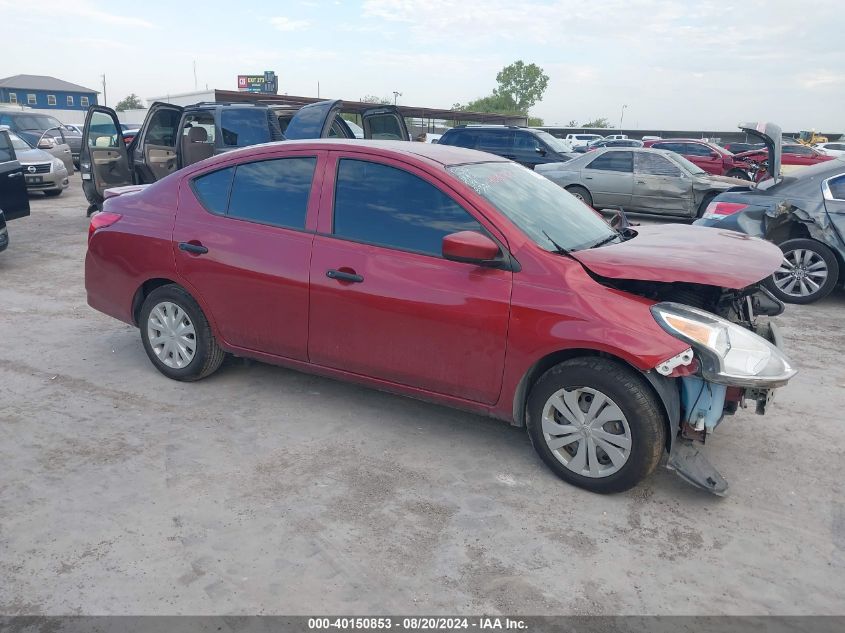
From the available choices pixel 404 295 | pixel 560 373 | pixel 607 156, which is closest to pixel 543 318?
pixel 560 373

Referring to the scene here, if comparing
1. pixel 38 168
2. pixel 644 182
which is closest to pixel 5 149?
pixel 38 168

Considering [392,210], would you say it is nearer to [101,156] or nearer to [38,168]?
[101,156]

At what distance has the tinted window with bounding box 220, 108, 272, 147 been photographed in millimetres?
9766

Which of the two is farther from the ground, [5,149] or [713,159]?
[713,159]

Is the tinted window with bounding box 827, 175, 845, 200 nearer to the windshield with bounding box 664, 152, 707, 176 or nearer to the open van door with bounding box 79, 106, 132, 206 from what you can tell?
the windshield with bounding box 664, 152, 707, 176

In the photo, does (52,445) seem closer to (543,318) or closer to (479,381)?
(479,381)

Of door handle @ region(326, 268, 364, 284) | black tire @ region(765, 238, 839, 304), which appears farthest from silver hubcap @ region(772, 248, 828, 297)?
door handle @ region(326, 268, 364, 284)

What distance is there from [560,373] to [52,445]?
288 cm

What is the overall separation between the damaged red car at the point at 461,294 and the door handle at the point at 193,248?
0.01m

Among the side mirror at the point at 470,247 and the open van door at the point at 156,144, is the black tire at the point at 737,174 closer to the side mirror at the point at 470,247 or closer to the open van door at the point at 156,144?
the open van door at the point at 156,144

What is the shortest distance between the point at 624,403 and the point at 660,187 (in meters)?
10.6

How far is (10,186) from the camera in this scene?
8758 millimetres

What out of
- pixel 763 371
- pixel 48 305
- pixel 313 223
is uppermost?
pixel 313 223

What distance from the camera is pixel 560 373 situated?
11.3 feet
